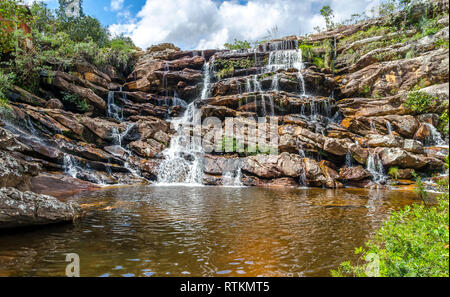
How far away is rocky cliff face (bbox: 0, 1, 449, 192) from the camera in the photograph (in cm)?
1798

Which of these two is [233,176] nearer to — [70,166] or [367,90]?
[70,166]

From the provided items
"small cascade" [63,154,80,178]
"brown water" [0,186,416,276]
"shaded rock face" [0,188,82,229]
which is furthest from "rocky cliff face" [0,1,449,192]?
"brown water" [0,186,416,276]

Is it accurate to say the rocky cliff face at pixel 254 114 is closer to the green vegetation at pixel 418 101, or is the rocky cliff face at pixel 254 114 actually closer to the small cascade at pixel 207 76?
the small cascade at pixel 207 76

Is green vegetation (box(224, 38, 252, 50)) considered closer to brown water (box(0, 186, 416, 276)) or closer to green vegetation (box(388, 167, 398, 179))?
green vegetation (box(388, 167, 398, 179))

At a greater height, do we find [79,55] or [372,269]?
[79,55]

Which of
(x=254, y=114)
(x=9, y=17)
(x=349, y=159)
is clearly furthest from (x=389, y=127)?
(x=9, y=17)

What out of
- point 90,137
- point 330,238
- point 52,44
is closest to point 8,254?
point 330,238

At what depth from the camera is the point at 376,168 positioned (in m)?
18.8

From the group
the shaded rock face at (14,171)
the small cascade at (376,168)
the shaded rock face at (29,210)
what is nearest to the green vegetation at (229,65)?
the small cascade at (376,168)

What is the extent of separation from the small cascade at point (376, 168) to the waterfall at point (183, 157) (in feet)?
42.9

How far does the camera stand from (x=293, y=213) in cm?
884
